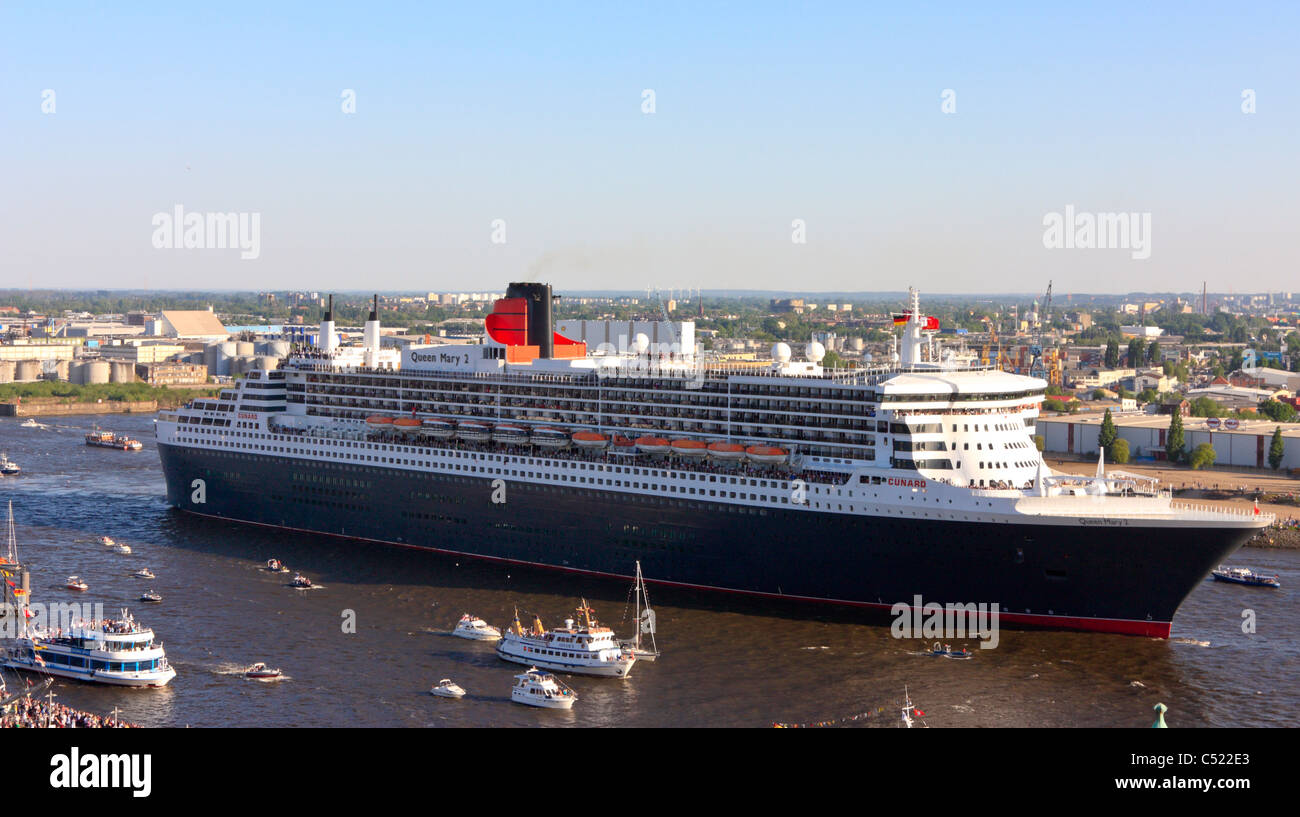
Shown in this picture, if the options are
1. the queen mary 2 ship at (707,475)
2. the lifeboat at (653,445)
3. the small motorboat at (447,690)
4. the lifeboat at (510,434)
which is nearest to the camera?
the small motorboat at (447,690)

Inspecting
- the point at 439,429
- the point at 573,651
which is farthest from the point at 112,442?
the point at 573,651

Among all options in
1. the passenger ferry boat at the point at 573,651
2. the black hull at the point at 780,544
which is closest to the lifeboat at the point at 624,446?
the black hull at the point at 780,544

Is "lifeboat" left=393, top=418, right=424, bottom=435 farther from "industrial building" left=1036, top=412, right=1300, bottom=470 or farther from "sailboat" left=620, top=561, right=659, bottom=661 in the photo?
"industrial building" left=1036, top=412, right=1300, bottom=470

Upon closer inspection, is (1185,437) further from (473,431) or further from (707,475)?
(473,431)

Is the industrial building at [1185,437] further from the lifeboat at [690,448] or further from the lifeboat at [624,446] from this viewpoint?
the lifeboat at [624,446]

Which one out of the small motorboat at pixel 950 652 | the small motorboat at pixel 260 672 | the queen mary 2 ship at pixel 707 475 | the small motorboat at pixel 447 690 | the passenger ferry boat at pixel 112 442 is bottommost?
the small motorboat at pixel 950 652

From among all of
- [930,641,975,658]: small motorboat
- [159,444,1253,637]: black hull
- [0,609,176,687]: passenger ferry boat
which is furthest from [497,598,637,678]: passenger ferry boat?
[0,609,176,687]: passenger ferry boat

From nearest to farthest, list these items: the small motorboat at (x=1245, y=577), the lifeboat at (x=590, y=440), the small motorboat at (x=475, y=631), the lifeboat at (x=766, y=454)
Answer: the small motorboat at (x=475, y=631) < the lifeboat at (x=766, y=454) < the small motorboat at (x=1245, y=577) < the lifeboat at (x=590, y=440)
